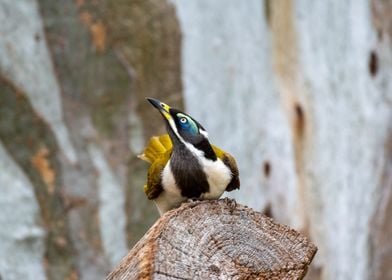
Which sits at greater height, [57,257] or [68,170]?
[68,170]

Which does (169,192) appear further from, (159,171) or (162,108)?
(162,108)

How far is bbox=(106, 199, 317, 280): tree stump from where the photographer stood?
2.60m

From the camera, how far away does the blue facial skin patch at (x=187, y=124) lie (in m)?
3.29

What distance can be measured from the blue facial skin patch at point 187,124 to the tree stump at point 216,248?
431 mm

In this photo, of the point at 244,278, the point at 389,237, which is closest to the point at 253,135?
the point at 389,237

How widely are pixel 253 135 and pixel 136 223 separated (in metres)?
0.98

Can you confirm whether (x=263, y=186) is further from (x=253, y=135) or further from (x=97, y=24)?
(x=97, y=24)

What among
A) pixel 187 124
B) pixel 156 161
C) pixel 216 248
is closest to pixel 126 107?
pixel 156 161

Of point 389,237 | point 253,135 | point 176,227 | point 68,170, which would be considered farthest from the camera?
point 389,237

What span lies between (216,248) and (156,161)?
2.80 feet

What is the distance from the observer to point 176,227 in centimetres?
270

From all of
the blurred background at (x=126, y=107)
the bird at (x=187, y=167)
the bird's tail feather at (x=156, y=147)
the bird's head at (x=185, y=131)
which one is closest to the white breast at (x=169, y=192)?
the bird at (x=187, y=167)

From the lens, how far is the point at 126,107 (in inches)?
207

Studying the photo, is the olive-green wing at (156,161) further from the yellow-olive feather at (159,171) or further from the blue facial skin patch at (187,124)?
the blue facial skin patch at (187,124)
